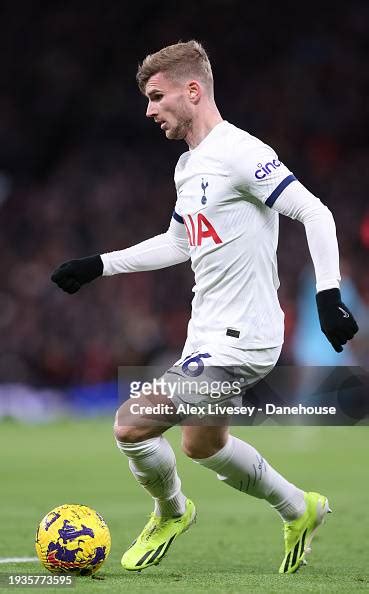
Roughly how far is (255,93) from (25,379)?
7234mm

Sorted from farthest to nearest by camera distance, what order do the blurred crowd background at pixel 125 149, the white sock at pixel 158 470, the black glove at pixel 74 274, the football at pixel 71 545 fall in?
the blurred crowd background at pixel 125 149
the black glove at pixel 74 274
the white sock at pixel 158 470
the football at pixel 71 545

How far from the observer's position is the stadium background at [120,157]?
1891cm

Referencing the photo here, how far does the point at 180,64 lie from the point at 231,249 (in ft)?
2.78

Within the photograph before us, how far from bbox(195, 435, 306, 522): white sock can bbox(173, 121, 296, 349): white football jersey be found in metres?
0.50

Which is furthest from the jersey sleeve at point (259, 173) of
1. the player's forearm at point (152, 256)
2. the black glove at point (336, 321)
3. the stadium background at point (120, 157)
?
the stadium background at point (120, 157)

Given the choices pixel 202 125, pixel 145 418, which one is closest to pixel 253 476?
pixel 145 418

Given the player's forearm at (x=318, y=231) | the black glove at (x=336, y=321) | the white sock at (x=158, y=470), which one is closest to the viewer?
the black glove at (x=336, y=321)

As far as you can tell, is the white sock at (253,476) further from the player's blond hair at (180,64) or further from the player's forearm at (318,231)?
the player's blond hair at (180,64)

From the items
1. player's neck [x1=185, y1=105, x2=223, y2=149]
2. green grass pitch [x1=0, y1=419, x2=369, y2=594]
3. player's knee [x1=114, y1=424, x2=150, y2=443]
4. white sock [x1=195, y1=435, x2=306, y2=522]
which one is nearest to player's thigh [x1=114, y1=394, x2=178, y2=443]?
player's knee [x1=114, y1=424, x2=150, y2=443]

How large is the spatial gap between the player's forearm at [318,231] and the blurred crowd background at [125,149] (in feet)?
39.8

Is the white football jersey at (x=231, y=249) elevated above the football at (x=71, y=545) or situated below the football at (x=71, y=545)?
above

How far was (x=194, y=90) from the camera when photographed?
538 cm

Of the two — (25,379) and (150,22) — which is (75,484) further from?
(150,22)

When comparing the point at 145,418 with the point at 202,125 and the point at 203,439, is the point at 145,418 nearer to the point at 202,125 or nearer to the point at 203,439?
the point at 203,439
